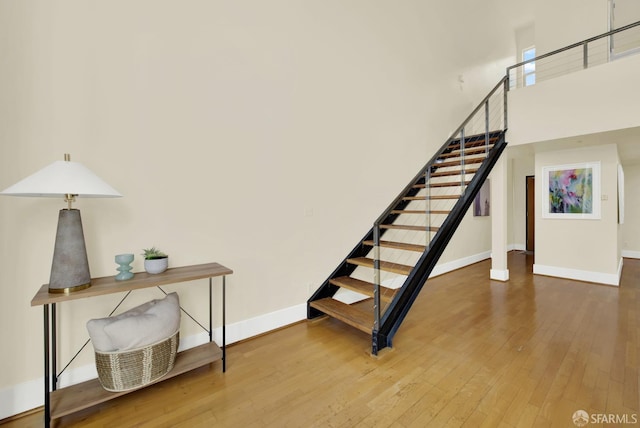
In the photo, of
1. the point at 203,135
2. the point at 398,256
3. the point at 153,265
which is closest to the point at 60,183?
the point at 153,265

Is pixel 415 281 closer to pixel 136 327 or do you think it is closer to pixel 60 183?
pixel 136 327

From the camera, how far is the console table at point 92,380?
1.68 m

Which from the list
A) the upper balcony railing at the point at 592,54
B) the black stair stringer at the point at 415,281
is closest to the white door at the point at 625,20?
the upper balcony railing at the point at 592,54

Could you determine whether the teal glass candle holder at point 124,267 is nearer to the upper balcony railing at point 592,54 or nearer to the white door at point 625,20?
the upper balcony railing at point 592,54

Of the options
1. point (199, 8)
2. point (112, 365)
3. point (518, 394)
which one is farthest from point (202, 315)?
point (199, 8)

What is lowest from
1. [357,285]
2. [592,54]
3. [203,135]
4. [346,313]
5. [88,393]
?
[88,393]

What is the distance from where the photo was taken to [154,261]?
217cm

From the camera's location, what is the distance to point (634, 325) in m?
3.14

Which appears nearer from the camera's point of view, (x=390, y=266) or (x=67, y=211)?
(x=67, y=211)

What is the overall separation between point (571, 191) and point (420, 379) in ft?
16.4

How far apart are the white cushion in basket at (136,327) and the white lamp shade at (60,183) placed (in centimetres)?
83

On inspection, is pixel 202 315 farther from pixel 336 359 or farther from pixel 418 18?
pixel 418 18

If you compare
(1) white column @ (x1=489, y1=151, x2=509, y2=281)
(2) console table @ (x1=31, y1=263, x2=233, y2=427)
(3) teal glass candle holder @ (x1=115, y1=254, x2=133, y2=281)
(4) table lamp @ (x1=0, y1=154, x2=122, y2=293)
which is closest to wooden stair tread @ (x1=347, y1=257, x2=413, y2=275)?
(2) console table @ (x1=31, y1=263, x2=233, y2=427)

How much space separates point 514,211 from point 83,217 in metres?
9.88
